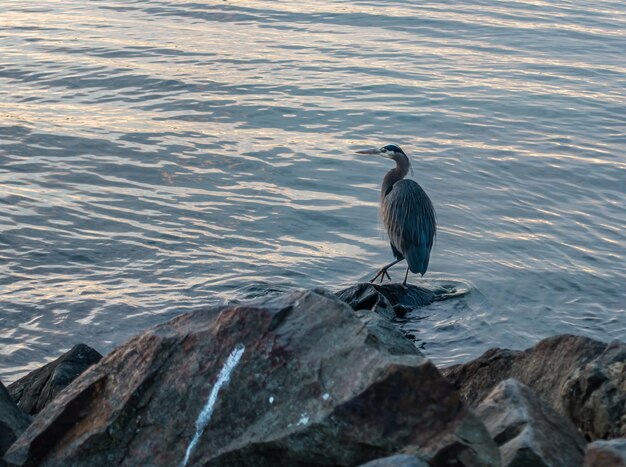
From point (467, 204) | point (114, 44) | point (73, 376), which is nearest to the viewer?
point (73, 376)

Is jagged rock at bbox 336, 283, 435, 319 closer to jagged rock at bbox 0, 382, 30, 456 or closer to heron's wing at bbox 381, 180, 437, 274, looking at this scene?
heron's wing at bbox 381, 180, 437, 274

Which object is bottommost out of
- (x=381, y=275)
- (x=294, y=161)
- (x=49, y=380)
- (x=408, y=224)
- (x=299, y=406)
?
(x=381, y=275)

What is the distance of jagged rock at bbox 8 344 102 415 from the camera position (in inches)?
213

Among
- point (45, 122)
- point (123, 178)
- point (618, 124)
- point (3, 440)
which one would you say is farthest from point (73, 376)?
point (618, 124)

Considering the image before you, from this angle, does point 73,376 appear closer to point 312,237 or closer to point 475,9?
point 312,237

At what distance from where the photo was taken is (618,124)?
43.2ft

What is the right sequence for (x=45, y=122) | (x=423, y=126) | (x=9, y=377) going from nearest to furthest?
(x=9, y=377) → (x=45, y=122) → (x=423, y=126)

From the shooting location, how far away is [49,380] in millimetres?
5488

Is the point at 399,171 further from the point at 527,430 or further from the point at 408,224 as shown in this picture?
the point at 527,430

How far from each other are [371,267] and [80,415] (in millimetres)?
4824

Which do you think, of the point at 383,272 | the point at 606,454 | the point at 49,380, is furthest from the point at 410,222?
the point at 606,454

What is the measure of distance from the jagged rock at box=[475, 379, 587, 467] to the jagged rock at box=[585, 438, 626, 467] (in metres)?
0.18

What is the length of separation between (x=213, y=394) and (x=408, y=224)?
474cm

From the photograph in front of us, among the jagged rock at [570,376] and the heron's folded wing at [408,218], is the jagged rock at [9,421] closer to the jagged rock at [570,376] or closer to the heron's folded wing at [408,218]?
the jagged rock at [570,376]
